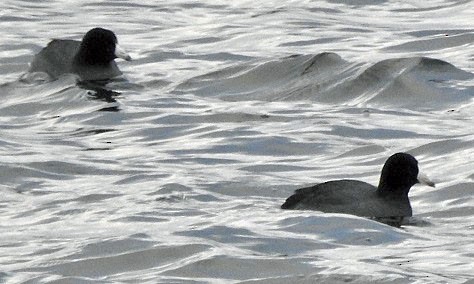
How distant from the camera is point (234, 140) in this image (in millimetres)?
17078

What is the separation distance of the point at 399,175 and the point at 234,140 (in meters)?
3.24

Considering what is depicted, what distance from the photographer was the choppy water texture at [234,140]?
12.2 m

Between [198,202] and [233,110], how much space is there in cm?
431

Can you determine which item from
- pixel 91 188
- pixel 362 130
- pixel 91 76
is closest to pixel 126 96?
pixel 91 76

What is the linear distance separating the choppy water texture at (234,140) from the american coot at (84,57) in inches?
9.0

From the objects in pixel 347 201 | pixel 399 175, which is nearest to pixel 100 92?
pixel 399 175

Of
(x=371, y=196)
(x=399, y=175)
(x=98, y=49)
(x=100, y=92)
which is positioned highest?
(x=399, y=175)

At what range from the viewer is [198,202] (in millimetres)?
14266

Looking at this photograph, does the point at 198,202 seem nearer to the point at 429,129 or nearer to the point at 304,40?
the point at 429,129

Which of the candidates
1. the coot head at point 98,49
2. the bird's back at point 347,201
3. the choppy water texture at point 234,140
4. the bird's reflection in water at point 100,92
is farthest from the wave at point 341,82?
the bird's back at point 347,201

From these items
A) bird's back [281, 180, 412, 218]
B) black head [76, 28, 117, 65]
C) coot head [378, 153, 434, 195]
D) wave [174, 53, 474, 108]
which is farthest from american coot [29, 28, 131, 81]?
A: bird's back [281, 180, 412, 218]

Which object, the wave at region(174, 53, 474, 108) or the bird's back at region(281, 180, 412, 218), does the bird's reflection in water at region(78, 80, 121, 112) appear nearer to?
the wave at region(174, 53, 474, 108)

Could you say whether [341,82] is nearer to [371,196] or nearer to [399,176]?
[399,176]

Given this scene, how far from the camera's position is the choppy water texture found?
1219 cm
